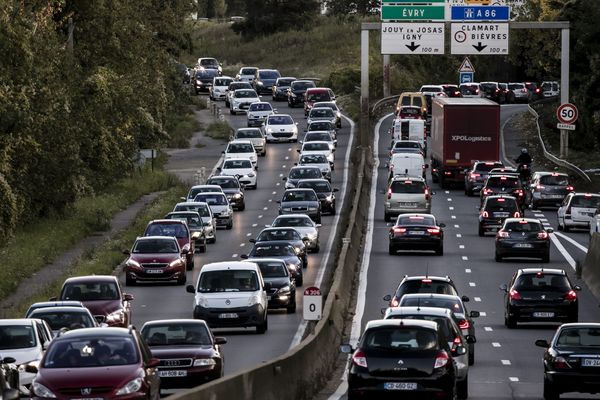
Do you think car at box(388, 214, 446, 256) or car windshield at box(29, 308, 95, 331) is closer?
car windshield at box(29, 308, 95, 331)

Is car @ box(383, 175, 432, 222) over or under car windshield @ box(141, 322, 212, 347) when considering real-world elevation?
under

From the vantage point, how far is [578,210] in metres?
62.7

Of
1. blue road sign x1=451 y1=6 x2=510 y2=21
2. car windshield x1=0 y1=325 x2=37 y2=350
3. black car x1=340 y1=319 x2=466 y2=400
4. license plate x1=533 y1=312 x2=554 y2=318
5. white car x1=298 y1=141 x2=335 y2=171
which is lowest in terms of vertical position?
license plate x1=533 y1=312 x2=554 y2=318

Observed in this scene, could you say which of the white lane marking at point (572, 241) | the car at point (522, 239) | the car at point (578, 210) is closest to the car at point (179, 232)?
the car at point (522, 239)

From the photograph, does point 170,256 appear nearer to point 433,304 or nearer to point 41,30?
point 41,30

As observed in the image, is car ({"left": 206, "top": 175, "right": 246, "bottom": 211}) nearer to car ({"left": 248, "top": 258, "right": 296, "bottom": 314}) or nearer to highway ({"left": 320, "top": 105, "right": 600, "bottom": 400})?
highway ({"left": 320, "top": 105, "right": 600, "bottom": 400})

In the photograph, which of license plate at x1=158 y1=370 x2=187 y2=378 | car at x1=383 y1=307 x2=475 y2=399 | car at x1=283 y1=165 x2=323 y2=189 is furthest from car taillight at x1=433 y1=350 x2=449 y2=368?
car at x1=283 y1=165 x2=323 y2=189

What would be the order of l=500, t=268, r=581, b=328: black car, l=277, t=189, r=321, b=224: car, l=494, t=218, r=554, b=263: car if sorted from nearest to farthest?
l=500, t=268, r=581, b=328: black car < l=494, t=218, r=554, b=263: car < l=277, t=189, r=321, b=224: car

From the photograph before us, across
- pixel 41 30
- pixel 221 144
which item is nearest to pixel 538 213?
pixel 41 30

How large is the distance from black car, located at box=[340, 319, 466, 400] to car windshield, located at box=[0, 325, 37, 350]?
20.1 feet

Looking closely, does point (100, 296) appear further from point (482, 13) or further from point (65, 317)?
point (482, 13)

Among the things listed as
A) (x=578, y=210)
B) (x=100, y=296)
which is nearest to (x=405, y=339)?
(x=100, y=296)

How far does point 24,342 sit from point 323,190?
135 feet

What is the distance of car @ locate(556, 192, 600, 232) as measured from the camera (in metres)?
61.7
